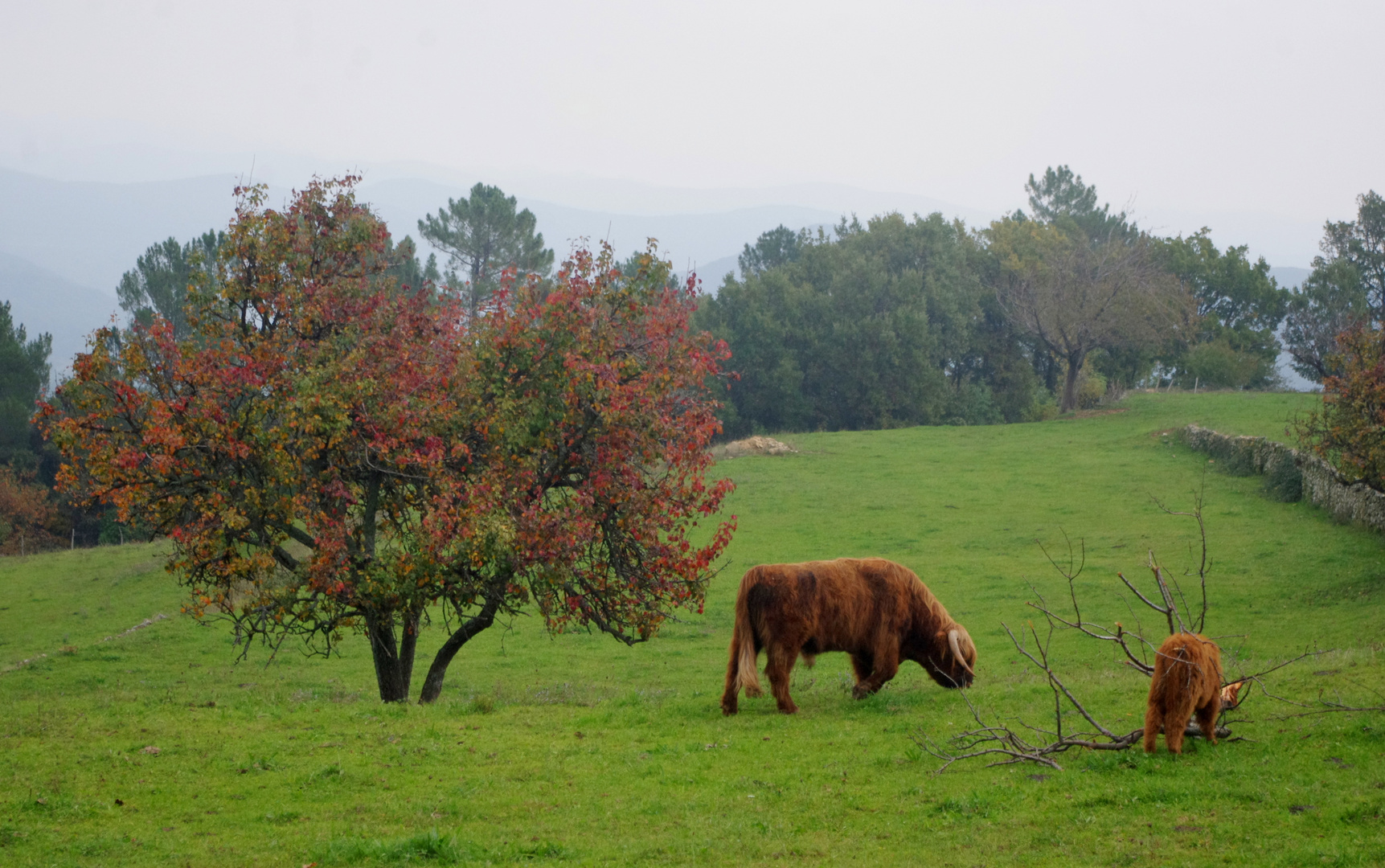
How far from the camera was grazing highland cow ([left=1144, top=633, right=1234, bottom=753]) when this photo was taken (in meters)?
7.80

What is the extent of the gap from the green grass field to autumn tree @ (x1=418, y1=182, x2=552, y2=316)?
49640mm

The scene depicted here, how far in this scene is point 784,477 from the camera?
130ft

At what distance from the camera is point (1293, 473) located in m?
29.7

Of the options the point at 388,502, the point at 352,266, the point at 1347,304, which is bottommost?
the point at 388,502

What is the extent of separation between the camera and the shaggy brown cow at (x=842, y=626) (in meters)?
11.7

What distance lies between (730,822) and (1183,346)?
6184 centimetres

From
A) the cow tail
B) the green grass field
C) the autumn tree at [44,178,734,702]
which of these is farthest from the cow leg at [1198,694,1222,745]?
the autumn tree at [44,178,734,702]

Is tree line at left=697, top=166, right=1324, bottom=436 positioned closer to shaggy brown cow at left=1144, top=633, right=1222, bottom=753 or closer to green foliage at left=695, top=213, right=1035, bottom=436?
green foliage at left=695, top=213, right=1035, bottom=436

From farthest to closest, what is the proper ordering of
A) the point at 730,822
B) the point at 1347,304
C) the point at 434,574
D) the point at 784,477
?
1. the point at 1347,304
2. the point at 784,477
3. the point at 434,574
4. the point at 730,822

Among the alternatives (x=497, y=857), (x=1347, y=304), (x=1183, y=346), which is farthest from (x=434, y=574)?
(x=1347, y=304)

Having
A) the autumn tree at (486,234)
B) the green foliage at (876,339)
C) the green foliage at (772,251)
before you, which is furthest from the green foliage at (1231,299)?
the autumn tree at (486,234)

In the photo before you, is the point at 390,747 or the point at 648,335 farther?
the point at 648,335

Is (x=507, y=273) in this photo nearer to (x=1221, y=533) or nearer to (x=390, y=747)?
(x=390, y=747)

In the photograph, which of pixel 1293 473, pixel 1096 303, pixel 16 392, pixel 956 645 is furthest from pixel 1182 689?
pixel 16 392
